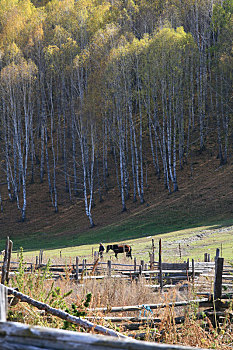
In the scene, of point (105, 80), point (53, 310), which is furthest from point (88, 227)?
point (53, 310)

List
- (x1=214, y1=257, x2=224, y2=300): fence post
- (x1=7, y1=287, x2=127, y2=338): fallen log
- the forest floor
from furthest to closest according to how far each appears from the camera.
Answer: the forest floor → (x1=214, y1=257, x2=224, y2=300): fence post → (x1=7, y1=287, x2=127, y2=338): fallen log

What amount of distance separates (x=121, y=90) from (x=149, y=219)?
11.4 metres

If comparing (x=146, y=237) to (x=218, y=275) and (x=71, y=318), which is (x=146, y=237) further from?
(x=71, y=318)

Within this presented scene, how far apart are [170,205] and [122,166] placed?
21.0 ft

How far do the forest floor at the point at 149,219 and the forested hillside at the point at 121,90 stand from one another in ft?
1.91

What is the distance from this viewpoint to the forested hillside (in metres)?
37.0

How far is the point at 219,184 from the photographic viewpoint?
34.4 meters

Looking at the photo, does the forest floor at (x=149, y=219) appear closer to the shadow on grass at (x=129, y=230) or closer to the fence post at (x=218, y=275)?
the shadow on grass at (x=129, y=230)

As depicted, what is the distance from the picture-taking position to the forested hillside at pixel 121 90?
121 feet

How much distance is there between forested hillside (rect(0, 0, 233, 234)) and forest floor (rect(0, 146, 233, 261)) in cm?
58

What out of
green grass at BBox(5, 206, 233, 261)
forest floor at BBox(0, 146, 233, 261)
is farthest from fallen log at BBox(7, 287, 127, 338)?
forest floor at BBox(0, 146, 233, 261)

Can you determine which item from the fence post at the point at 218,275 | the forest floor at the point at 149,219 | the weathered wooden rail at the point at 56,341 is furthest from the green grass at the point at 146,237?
the weathered wooden rail at the point at 56,341

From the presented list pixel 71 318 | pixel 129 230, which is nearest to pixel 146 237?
pixel 129 230

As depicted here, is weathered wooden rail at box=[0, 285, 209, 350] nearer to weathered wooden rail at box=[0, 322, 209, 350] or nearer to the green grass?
weathered wooden rail at box=[0, 322, 209, 350]
